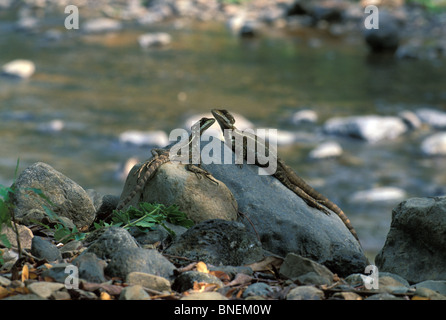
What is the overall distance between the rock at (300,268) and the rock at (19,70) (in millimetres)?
16059

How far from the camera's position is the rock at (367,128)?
14.4m

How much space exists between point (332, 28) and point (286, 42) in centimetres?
401

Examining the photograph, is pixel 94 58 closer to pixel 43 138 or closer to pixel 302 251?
pixel 43 138

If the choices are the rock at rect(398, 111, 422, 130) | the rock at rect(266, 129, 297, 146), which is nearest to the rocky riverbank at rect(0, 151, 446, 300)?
the rock at rect(266, 129, 297, 146)

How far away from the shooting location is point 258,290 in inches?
A: 143

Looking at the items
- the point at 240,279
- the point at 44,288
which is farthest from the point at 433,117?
the point at 44,288

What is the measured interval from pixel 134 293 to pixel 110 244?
580mm

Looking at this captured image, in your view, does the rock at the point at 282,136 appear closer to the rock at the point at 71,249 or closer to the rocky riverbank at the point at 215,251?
the rocky riverbank at the point at 215,251

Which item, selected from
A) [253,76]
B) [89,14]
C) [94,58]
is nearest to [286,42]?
[253,76]

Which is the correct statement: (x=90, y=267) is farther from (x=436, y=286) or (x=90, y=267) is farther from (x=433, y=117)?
(x=433, y=117)

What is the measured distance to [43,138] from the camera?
45.9 feet

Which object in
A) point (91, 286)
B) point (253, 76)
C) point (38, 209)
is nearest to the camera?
point (91, 286)

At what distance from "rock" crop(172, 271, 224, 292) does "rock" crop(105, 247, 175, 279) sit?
15 centimetres

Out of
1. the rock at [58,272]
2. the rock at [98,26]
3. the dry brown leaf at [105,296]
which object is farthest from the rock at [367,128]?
the rock at [98,26]
